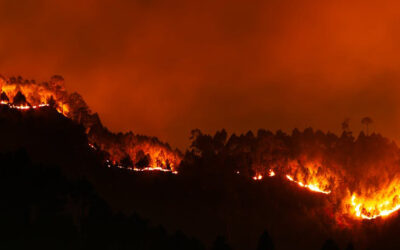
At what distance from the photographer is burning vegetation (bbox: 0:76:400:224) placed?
9794 centimetres

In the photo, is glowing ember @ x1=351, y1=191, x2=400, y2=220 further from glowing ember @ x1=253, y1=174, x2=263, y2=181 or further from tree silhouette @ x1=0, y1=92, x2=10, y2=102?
tree silhouette @ x1=0, y1=92, x2=10, y2=102

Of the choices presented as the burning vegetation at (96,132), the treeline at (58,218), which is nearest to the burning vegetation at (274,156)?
the burning vegetation at (96,132)

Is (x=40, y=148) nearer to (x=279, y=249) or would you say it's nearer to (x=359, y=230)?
(x=279, y=249)

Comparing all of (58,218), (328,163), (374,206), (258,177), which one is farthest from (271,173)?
(58,218)

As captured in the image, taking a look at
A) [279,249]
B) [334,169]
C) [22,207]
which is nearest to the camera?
[22,207]

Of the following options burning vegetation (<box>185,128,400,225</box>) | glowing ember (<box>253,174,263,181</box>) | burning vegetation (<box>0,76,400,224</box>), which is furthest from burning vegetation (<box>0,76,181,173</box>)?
glowing ember (<box>253,174,263,181</box>)

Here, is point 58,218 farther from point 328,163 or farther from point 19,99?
point 328,163

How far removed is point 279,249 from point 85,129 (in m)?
43.6

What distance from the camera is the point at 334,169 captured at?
10662 centimetres

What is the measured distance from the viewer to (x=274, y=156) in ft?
357

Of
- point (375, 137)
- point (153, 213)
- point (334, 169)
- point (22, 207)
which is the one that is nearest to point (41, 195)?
point (22, 207)

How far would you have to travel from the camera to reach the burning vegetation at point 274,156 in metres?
97.9

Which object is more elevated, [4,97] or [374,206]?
[4,97]

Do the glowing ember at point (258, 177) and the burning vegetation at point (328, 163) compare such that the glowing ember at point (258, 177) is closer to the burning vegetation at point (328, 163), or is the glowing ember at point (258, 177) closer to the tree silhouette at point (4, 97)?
the burning vegetation at point (328, 163)
